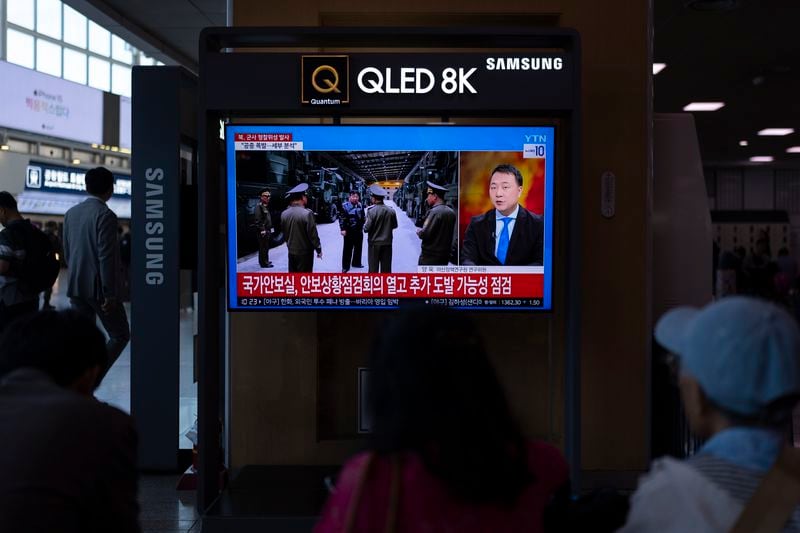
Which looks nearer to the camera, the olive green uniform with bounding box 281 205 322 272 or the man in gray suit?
the olive green uniform with bounding box 281 205 322 272

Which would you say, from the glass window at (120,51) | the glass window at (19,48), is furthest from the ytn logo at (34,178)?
the glass window at (120,51)

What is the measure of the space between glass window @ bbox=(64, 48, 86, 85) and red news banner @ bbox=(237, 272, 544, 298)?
2468 centimetres

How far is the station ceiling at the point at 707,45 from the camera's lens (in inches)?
265

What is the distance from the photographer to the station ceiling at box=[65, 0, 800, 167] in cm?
673

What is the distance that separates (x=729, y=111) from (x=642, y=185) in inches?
443

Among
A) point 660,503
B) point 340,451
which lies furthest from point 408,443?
point 340,451

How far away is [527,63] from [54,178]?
80.7 ft

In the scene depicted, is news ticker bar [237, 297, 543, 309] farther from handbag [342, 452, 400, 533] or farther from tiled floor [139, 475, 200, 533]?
handbag [342, 452, 400, 533]

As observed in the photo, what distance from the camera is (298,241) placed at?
4.09 meters

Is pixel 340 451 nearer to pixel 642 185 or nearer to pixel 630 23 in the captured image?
A: pixel 642 185

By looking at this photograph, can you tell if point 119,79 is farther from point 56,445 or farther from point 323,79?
point 56,445

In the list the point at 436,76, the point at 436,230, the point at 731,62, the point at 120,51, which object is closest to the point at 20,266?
the point at 436,230

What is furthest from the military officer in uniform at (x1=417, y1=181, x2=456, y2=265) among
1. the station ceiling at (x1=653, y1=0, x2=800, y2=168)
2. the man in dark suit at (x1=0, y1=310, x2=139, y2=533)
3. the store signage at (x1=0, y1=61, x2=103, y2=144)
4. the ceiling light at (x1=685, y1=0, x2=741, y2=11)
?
the store signage at (x1=0, y1=61, x2=103, y2=144)

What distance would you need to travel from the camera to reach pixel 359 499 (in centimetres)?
114
